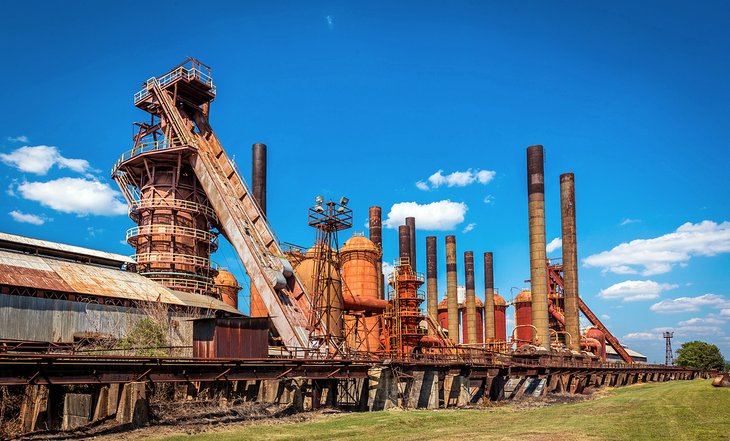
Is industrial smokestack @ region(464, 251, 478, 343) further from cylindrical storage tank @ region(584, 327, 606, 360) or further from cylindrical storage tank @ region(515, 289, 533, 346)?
cylindrical storage tank @ region(584, 327, 606, 360)

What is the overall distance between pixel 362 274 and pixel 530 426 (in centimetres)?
3713

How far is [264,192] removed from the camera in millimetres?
64312

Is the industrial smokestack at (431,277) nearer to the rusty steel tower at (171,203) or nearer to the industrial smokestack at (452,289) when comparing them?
the industrial smokestack at (452,289)

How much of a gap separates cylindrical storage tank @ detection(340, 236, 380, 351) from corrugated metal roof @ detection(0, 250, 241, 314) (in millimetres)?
18508

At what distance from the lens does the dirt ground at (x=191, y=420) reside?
19.8 m

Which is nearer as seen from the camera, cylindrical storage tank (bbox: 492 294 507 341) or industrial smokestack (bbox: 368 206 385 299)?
industrial smokestack (bbox: 368 206 385 299)

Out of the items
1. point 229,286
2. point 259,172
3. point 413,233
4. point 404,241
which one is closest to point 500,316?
point 413,233

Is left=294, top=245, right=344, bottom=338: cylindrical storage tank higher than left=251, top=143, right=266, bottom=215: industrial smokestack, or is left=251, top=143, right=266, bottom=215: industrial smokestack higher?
left=251, top=143, right=266, bottom=215: industrial smokestack

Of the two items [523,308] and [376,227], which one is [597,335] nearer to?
[523,308]

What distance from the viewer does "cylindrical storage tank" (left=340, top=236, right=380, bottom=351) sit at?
57.7 meters

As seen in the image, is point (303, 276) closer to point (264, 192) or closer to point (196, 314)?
point (196, 314)

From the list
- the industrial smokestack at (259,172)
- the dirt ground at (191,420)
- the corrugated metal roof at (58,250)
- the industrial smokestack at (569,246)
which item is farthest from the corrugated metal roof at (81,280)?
the industrial smokestack at (569,246)

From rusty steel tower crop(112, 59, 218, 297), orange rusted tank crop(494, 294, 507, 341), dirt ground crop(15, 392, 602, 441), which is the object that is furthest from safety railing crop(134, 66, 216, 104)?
orange rusted tank crop(494, 294, 507, 341)

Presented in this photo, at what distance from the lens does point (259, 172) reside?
212 ft
